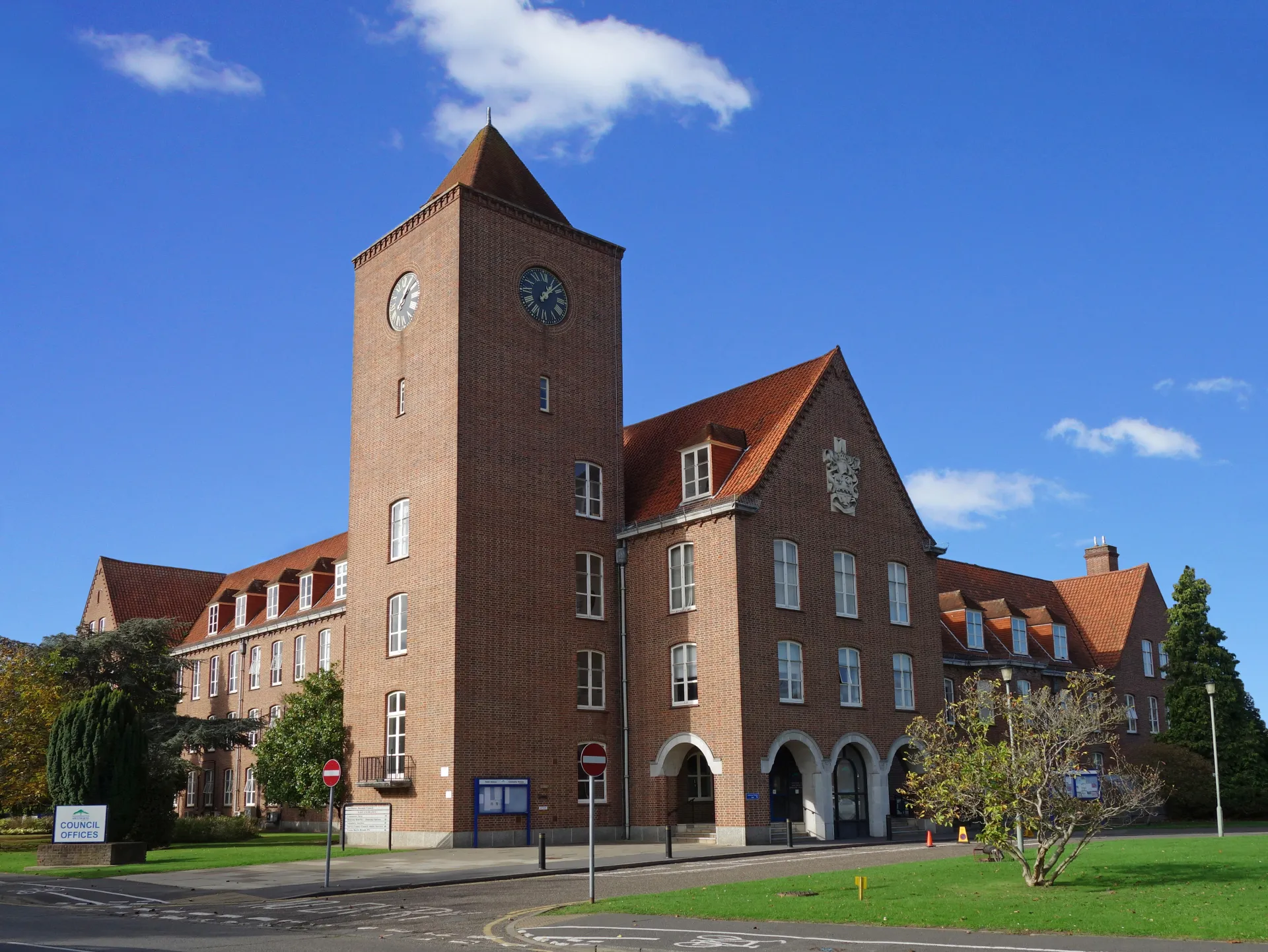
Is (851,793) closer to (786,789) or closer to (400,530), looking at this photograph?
(786,789)

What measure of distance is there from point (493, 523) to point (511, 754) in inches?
271

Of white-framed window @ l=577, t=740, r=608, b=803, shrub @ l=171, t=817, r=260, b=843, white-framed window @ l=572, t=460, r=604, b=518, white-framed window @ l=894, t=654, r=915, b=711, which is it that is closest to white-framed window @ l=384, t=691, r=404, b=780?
white-framed window @ l=577, t=740, r=608, b=803

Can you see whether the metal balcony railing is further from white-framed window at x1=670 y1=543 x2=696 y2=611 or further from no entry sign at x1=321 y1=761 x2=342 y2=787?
no entry sign at x1=321 y1=761 x2=342 y2=787

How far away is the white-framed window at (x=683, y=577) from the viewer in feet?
118

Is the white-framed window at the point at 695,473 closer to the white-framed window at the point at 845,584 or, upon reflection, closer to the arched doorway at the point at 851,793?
the white-framed window at the point at 845,584

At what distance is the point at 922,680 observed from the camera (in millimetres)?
40312

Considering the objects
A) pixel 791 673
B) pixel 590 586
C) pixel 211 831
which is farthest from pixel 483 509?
pixel 211 831

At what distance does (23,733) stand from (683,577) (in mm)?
24602

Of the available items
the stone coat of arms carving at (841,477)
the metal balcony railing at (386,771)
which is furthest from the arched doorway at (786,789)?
the metal balcony railing at (386,771)

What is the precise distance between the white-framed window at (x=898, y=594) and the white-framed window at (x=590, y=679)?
10.2 metres

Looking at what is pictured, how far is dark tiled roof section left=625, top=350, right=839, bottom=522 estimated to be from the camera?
37.0 meters

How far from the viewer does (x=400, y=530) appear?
37750 millimetres

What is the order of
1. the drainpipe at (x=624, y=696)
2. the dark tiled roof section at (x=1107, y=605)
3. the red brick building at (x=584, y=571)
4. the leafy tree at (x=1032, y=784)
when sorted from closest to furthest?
the leafy tree at (x=1032, y=784), the red brick building at (x=584, y=571), the drainpipe at (x=624, y=696), the dark tiled roof section at (x=1107, y=605)

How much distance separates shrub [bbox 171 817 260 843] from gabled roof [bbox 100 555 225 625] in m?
25.6
